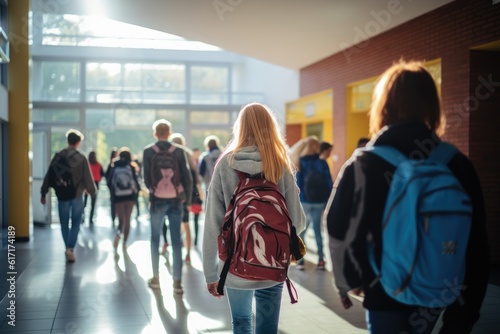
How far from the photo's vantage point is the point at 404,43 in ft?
37.7

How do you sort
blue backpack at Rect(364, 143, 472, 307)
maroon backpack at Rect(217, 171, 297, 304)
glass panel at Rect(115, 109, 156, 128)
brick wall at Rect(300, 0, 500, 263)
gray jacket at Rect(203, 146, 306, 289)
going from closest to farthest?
1. blue backpack at Rect(364, 143, 472, 307)
2. maroon backpack at Rect(217, 171, 297, 304)
3. gray jacket at Rect(203, 146, 306, 289)
4. brick wall at Rect(300, 0, 500, 263)
5. glass panel at Rect(115, 109, 156, 128)

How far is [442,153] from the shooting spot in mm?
2523

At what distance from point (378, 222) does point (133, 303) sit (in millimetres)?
4876

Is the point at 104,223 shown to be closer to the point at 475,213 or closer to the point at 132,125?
the point at 132,125

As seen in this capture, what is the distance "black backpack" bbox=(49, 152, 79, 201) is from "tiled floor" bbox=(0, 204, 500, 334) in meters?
1.05

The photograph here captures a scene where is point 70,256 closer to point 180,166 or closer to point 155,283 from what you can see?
point 155,283

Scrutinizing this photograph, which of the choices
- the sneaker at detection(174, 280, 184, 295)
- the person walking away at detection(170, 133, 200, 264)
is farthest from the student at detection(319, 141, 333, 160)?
the sneaker at detection(174, 280, 184, 295)

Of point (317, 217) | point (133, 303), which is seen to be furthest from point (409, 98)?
point (317, 217)

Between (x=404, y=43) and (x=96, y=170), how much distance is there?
8821 mm

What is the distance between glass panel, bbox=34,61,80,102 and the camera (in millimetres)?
22141

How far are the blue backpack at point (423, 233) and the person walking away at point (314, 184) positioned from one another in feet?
22.7

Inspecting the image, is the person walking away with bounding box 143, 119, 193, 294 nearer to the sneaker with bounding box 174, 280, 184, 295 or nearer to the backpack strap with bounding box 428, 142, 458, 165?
the sneaker with bounding box 174, 280, 184, 295

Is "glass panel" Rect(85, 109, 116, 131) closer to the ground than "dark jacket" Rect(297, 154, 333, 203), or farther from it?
farther from it

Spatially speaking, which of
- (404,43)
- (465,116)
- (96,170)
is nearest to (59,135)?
(96,170)
